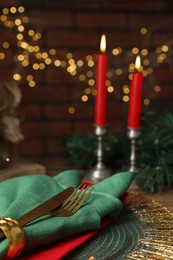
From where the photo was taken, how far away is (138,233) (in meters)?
0.64

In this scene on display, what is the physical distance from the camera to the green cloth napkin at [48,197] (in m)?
→ 0.57

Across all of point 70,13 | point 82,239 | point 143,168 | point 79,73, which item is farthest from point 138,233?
point 70,13

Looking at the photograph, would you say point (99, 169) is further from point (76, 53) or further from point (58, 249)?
point (76, 53)

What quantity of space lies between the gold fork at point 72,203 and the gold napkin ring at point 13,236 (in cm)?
8

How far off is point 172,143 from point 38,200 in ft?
1.79

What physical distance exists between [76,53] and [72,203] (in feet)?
3.09

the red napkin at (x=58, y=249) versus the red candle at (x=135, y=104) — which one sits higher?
the red candle at (x=135, y=104)

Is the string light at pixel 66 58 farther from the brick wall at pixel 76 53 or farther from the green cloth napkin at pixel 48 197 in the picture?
the green cloth napkin at pixel 48 197

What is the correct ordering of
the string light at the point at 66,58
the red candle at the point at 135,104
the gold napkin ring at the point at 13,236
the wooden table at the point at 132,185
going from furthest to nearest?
the string light at the point at 66,58 < the red candle at the point at 135,104 < the wooden table at the point at 132,185 < the gold napkin ring at the point at 13,236

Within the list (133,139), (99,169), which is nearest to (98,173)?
(99,169)

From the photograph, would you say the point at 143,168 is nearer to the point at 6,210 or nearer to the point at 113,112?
the point at 6,210

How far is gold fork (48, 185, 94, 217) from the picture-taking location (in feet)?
2.05

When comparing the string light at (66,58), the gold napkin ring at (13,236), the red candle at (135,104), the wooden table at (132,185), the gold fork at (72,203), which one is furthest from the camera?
the string light at (66,58)

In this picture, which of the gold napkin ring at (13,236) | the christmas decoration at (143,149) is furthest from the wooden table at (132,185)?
the gold napkin ring at (13,236)
